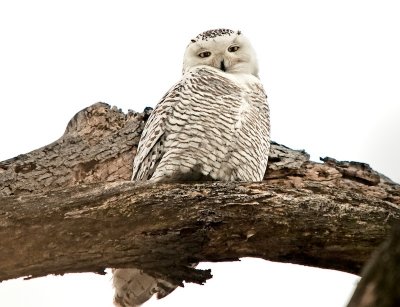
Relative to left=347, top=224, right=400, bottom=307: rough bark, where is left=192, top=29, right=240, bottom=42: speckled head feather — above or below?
above

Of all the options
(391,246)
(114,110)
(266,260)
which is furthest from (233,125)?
(391,246)

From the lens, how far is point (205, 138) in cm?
467

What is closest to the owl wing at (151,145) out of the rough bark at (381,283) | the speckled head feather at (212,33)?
the speckled head feather at (212,33)

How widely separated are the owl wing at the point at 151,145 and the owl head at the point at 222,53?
3.09 ft

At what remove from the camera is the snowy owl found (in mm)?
4391

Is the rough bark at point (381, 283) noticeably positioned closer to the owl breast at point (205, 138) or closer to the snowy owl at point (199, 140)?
the snowy owl at point (199, 140)

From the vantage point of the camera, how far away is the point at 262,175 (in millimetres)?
4750

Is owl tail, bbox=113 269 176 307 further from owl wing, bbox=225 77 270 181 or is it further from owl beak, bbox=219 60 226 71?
owl beak, bbox=219 60 226 71

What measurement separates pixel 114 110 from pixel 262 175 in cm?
125

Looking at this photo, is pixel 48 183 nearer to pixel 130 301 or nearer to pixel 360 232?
pixel 130 301

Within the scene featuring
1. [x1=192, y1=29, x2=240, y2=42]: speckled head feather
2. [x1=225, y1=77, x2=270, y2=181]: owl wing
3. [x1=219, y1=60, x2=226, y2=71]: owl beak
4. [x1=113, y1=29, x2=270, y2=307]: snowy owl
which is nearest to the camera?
[x1=113, y1=29, x2=270, y2=307]: snowy owl

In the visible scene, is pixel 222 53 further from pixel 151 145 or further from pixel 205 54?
pixel 151 145

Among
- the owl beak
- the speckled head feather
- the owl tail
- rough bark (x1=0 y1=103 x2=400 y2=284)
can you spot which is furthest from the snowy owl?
rough bark (x1=0 y1=103 x2=400 y2=284)

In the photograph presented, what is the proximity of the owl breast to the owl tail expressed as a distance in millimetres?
675
